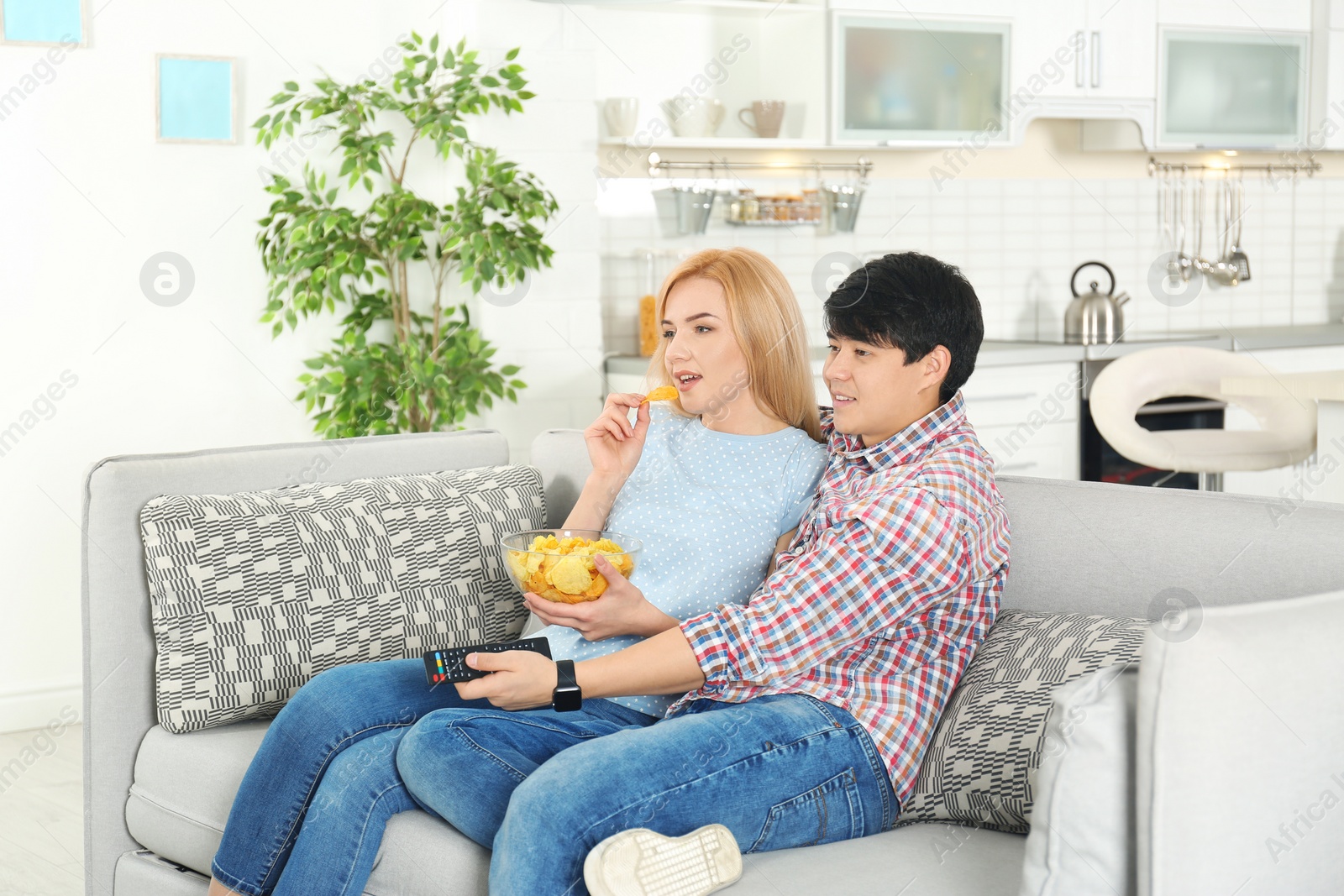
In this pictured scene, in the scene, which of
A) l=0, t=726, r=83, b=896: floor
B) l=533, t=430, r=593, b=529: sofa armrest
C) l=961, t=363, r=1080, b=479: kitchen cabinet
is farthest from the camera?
l=961, t=363, r=1080, b=479: kitchen cabinet

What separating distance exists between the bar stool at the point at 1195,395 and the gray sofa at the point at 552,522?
1.54m

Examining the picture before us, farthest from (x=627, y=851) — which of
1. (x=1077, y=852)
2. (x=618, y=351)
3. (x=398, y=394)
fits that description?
(x=618, y=351)

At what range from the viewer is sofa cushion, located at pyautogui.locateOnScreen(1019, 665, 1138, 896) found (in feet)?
3.95

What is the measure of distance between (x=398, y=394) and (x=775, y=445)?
1.73 metres

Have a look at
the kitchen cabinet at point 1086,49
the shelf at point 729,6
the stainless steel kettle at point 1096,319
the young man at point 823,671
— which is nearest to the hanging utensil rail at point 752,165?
the shelf at point 729,6

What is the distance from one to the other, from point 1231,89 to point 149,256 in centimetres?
364

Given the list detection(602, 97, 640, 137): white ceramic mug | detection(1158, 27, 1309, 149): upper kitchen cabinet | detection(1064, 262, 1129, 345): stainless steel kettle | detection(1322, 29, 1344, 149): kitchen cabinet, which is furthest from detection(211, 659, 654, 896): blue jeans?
detection(1322, 29, 1344, 149): kitchen cabinet

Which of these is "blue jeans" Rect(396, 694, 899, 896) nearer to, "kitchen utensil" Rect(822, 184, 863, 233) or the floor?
the floor

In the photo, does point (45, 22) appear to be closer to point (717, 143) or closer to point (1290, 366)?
point (717, 143)

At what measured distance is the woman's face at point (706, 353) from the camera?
1.96m

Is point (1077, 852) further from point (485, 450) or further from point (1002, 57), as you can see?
point (1002, 57)

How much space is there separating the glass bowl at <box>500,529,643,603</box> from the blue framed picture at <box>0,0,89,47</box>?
2362 mm

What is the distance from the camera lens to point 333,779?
5.28ft


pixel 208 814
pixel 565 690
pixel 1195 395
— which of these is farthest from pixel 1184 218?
pixel 208 814
